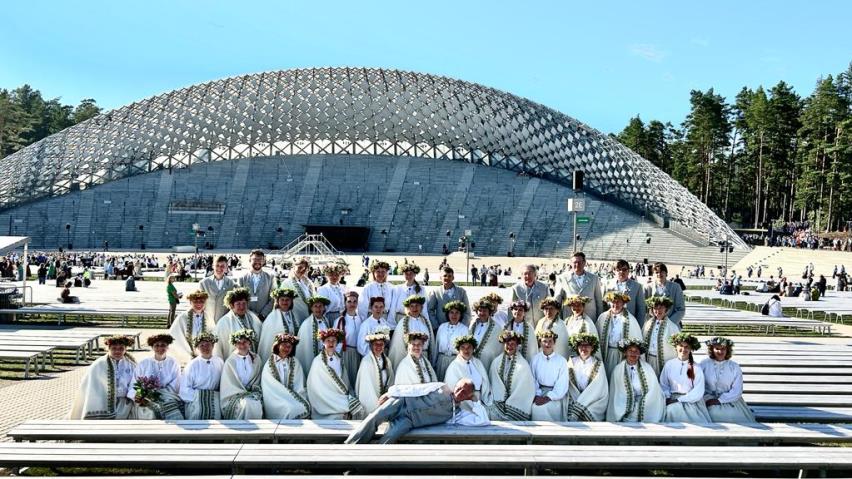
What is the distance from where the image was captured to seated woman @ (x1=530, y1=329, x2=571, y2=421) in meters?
7.13

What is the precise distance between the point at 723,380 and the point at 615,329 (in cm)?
128

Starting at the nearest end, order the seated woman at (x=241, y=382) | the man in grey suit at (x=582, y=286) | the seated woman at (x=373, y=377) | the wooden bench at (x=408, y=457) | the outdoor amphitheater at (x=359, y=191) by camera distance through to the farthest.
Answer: the wooden bench at (x=408, y=457)
the seated woman at (x=241, y=382)
the seated woman at (x=373, y=377)
the man in grey suit at (x=582, y=286)
the outdoor amphitheater at (x=359, y=191)

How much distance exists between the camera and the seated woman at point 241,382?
697cm

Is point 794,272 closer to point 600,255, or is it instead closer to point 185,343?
point 600,255

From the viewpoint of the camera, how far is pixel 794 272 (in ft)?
151

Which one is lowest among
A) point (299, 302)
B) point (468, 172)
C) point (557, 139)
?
point (299, 302)

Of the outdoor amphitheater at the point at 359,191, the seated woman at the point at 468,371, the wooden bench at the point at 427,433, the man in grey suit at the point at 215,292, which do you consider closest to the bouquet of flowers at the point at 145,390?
the wooden bench at the point at 427,433

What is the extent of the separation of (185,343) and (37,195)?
201 feet

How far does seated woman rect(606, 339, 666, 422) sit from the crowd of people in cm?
1

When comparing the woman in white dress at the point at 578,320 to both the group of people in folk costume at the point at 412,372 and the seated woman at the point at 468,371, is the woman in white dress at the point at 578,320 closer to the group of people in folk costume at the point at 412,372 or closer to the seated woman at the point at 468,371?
the group of people in folk costume at the point at 412,372

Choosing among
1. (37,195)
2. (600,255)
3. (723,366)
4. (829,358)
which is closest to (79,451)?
(723,366)

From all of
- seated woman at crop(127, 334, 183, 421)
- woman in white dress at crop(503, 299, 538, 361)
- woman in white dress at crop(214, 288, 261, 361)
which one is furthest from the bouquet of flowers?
woman in white dress at crop(503, 299, 538, 361)

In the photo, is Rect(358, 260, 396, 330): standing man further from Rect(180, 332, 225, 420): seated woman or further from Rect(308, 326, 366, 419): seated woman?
Rect(180, 332, 225, 420): seated woman

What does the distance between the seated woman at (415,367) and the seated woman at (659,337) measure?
2.67 m
